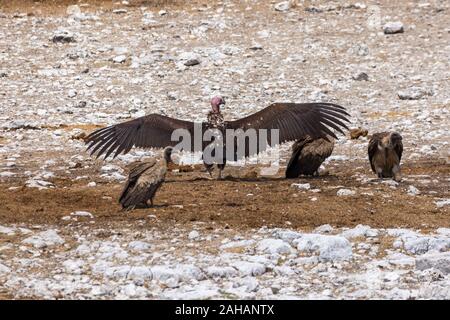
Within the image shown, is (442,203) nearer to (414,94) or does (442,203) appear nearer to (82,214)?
(82,214)

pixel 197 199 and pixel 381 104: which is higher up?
pixel 381 104

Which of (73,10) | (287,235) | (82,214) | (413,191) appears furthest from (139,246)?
(73,10)

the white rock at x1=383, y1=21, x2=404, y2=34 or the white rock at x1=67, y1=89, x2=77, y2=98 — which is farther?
the white rock at x1=383, y1=21, x2=404, y2=34

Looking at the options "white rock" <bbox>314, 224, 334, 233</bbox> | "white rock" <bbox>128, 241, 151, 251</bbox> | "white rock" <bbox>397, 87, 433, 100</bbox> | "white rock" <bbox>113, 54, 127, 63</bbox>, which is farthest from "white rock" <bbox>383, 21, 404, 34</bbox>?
"white rock" <bbox>128, 241, 151, 251</bbox>

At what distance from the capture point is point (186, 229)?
921 cm

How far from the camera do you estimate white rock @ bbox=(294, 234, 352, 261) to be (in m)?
8.22

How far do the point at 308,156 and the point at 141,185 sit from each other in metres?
2.95

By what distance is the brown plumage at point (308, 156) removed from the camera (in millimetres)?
12508

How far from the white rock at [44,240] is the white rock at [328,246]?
1.97 m

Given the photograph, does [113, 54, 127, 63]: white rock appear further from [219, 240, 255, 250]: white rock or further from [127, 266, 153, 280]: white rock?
[127, 266, 153, 280]: white rock

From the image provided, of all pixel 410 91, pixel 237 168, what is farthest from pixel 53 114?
pixel 410 91

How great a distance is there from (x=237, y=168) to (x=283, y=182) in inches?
67.0

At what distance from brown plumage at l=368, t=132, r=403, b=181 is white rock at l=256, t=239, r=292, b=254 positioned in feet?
12.6
